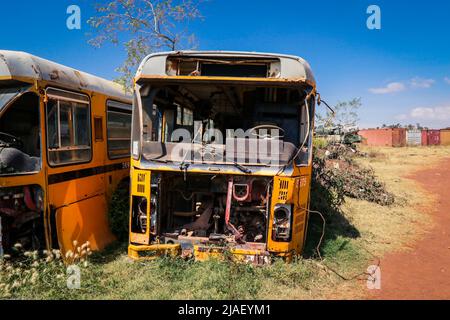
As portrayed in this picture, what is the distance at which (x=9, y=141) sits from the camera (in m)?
5.29

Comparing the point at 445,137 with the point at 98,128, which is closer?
the point at 98,128

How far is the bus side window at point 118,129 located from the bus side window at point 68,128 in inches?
31.3

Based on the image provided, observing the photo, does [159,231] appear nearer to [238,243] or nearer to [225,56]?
[238,243]

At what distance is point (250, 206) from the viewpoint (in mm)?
5562

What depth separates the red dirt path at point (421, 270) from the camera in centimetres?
516

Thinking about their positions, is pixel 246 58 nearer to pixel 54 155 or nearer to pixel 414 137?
pixel 54 155

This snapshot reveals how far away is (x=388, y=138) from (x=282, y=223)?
45.1 meters

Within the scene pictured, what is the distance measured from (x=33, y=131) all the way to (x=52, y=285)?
2516 millimetres

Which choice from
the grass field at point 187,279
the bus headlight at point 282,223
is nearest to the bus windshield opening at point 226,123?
the bus headlight at point 282,223

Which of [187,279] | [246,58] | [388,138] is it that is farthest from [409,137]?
[187,279]

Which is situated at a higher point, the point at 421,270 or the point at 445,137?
the point at 445,137

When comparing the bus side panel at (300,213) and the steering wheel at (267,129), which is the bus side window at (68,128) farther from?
the bus side panel at (300,213)

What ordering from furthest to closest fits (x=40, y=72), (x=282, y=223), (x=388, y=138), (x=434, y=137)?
(x=434, y=137) < (x=388, y=138) < (x=282, y=223) < (x=40, y=72)

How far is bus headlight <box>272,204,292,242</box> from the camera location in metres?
5.12
